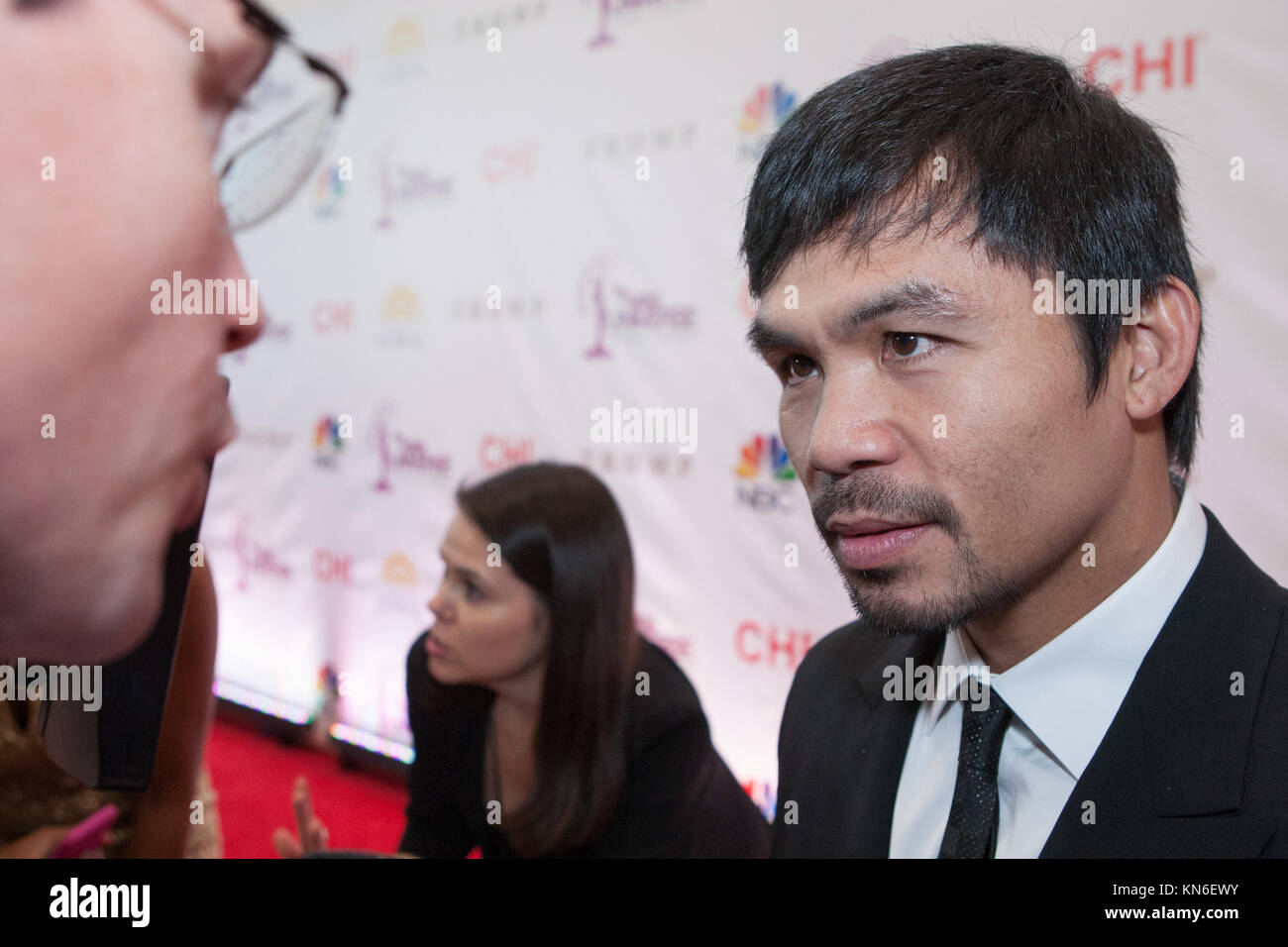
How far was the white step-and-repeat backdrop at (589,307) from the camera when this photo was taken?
3.53 feet

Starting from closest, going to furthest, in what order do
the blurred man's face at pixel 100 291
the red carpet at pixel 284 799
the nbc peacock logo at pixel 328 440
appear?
the blurred man's face at pixel 100 291 → the red carpet at pixel 284 799 → the nbc peacock logo at pixel 328 440

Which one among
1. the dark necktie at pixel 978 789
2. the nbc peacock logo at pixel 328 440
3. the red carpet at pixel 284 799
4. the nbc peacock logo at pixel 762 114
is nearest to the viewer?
Result: the dark necktie at pixel 978 789

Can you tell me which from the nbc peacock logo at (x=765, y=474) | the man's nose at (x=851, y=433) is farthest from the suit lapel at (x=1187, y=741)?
the nbc peacock logo at (x=765, y=474)

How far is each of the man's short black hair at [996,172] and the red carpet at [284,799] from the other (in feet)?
4.48

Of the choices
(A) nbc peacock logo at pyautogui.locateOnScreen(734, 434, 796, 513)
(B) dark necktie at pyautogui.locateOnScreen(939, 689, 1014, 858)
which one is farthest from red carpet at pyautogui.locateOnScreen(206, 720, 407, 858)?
(B) dark necktie at pyautogui.locateOnScreen(939, 689, 1014, 858)

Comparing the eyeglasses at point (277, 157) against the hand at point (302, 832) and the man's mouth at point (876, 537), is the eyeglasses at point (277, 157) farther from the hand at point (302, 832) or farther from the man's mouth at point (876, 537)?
the hand at point (302, 832)

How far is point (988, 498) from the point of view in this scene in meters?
0.60

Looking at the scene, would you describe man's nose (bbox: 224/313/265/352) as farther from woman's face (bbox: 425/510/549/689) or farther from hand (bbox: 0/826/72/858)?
woman's face (bbox: 425/510/549/689)

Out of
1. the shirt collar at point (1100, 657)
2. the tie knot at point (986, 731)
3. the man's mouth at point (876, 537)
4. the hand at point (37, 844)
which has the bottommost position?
the hand at point (37, 844)

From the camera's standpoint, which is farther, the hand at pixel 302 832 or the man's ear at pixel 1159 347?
the hand at pixel 302 832

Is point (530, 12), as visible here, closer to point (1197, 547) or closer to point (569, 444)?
point (569, 444)

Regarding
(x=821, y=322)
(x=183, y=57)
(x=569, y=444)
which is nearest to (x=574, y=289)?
(x=569, y=444)

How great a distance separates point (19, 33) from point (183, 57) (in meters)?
0.07
